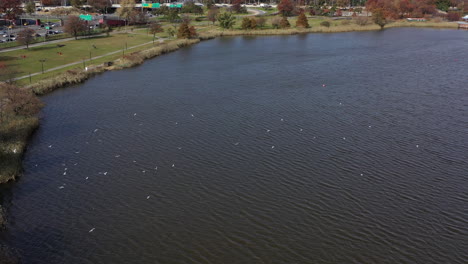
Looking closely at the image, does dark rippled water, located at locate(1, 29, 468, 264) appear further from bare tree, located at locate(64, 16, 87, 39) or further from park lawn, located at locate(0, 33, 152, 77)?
bare tree, located at locate(64, 16, 87, 39)

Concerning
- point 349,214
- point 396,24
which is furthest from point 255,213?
point 396,24

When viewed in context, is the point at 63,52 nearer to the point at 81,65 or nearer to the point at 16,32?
the point at 81,65

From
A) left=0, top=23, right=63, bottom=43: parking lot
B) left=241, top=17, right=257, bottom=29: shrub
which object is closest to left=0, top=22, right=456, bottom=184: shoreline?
left=241, top=17, right=257, bottom=29: shrub

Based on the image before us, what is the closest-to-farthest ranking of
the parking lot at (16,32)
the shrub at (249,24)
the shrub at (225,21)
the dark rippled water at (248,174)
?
the dark rippled water at (248,174), the parking lot at (16,32), the shrub at (249,24), the shrub at (225,21)

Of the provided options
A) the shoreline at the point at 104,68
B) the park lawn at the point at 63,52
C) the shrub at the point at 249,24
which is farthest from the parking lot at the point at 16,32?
the shrub at the point at 249,24

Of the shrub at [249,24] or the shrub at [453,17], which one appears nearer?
the shrub at [249,24]

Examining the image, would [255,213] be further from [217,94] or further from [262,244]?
[217,94]

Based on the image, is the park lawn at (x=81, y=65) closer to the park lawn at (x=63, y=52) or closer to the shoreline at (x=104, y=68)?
the shoreline at (x=104, y=68)
